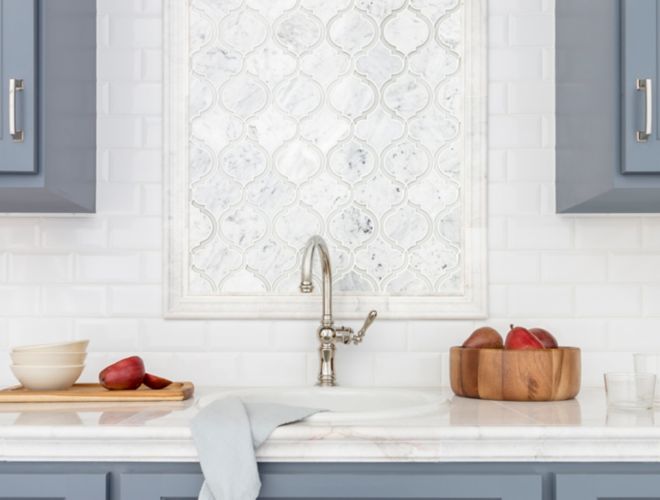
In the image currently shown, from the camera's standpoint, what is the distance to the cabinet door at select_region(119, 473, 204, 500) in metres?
1.57

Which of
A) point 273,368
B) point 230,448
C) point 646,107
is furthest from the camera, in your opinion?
point 273,368

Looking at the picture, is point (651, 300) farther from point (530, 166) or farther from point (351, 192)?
point (351, 192)

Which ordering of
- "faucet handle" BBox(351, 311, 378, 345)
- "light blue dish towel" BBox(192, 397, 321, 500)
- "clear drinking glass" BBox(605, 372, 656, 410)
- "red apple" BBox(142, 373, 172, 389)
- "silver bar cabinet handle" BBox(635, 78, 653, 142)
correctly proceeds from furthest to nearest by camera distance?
"faucet handle" BBox(351, 311, 378, 345) → "red apple" BBox(142, 373, 172, 389) → "silver bar cabinet handle" BBox(635, 78, 653, 142) → "clear drinking glass" BBox(605, 372, 656, 410) → "light blue dish towel" BBox(192, 397, 321, 500)

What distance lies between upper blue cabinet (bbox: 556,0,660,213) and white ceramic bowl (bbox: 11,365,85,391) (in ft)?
4.17

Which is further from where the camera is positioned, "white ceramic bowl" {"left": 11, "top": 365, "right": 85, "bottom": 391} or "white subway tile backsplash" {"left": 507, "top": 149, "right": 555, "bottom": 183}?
"white subway tile backsplash" {"left": 507, "top": 149, "right": 555, "bottom": 183}

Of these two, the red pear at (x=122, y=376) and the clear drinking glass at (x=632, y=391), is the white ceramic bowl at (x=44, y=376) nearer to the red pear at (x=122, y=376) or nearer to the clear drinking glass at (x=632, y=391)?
the red pear at (x=122, y=376)

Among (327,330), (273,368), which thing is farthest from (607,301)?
(273,368)

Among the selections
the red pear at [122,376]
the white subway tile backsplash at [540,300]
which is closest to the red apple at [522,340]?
the white subway tile backsplash at [540,300]

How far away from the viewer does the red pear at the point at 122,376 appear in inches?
78.2

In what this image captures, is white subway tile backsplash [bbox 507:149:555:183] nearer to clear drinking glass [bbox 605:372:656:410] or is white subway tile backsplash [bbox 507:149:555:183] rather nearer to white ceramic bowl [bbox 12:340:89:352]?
clear drinking glass [bbox 605:372:656:410]

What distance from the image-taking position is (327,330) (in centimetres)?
216

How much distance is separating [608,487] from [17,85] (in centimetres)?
144

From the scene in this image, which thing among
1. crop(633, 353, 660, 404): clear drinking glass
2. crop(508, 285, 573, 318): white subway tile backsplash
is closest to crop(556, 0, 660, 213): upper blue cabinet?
crop(508, 285, 573, 318): white subway tile backsplash

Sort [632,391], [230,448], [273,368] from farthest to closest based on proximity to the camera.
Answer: [273,368], [632,391], [230,448]
